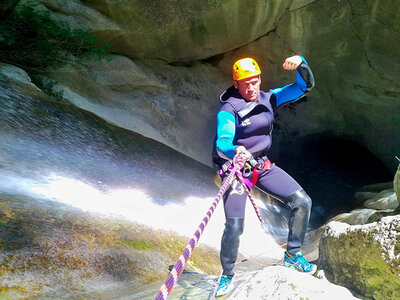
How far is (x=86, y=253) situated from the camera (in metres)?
3.64

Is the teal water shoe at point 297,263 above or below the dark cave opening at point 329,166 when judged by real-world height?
below

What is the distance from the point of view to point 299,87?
14.6ft

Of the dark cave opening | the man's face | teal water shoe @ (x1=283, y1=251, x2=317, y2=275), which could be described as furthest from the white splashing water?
the dark cave opening

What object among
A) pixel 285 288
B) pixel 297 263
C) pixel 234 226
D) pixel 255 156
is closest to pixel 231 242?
pixel 234 226

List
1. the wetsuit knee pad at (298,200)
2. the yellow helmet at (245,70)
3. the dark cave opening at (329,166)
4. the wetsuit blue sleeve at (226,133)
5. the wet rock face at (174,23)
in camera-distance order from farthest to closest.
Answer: the dark cave opening at (329,166)
the wet rock face at (174,23)
the yellow helmet at (245,70)
the wetsuit knee pad at (298,200)
the wetsuit blue sleeve at (226,133)

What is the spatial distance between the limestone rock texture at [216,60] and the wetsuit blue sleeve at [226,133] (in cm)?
549

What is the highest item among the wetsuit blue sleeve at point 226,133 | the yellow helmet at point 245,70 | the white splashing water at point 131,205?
the yellow helmet at point 245,70

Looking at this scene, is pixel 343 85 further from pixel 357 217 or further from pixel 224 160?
pixel 224 160

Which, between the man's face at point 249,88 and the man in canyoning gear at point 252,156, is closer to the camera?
the man in canyoning gear at point 252,156

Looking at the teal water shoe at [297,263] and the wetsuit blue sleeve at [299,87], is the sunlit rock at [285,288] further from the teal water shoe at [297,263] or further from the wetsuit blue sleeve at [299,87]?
the wetsuit blue sleeve at [299,87]

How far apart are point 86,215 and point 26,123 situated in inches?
102

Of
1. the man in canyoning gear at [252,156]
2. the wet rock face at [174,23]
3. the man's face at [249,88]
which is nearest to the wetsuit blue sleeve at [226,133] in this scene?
the man in canyoning gear at [252,156]

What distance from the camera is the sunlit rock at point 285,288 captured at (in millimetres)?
2186

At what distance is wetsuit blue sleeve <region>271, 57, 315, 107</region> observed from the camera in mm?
4336
